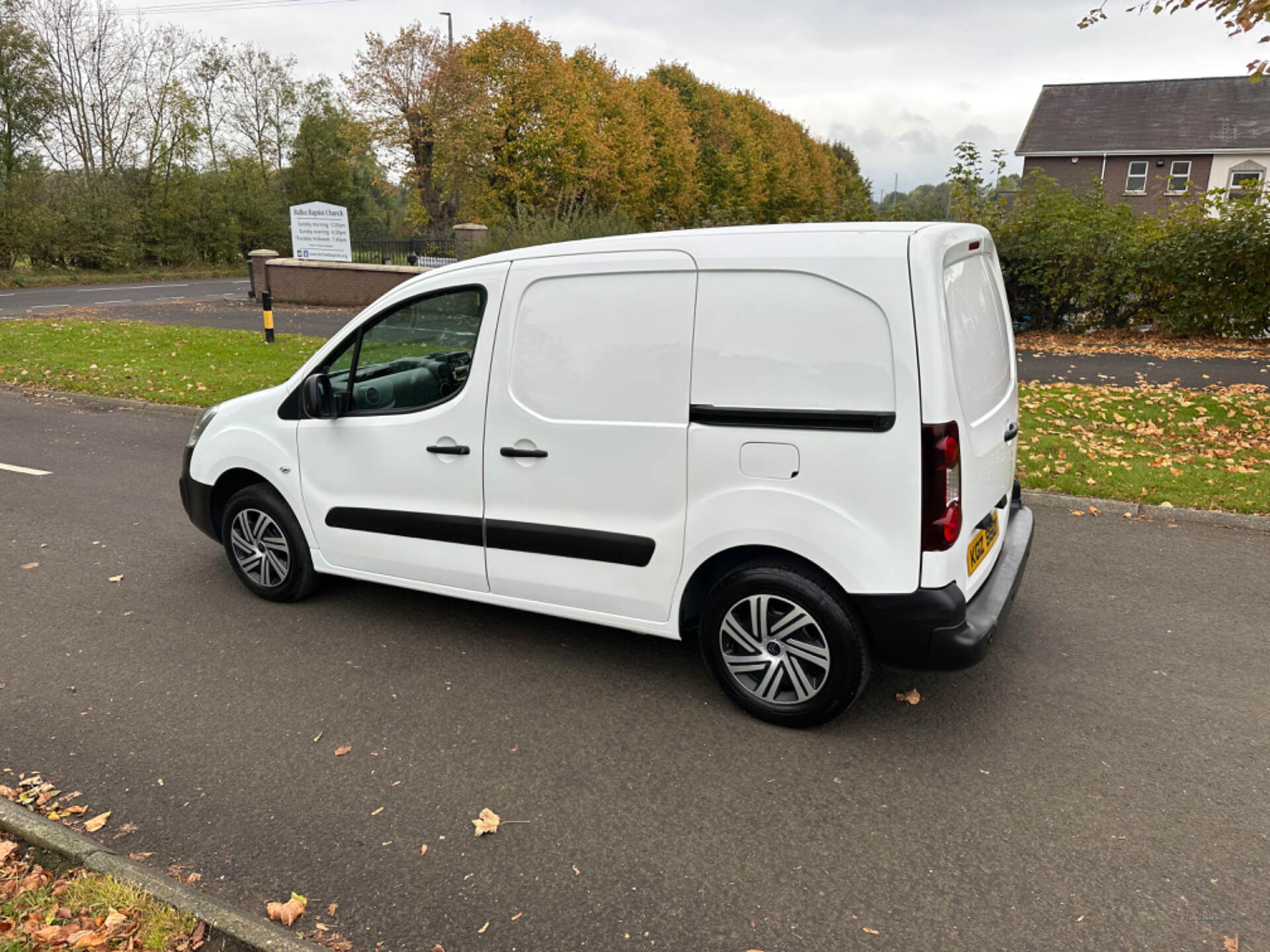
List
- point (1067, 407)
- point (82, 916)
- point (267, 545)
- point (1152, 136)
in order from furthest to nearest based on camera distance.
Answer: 1. point (1152, 136)
2. point (1067, 407)
3. point (267, 545)
4. point (82, 916)

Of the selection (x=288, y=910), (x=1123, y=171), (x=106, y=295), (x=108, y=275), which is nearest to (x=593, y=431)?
(x=288, y=910)

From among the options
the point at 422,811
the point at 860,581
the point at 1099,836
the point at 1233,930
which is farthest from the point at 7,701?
the point at 1233,930

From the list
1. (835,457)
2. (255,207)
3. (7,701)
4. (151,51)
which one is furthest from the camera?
(255,207)

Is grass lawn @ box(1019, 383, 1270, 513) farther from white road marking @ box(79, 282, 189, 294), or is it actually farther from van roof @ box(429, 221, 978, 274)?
white road marking @ box(79, 282, 189, 294)

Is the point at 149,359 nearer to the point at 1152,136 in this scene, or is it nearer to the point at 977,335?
the point at 977,335

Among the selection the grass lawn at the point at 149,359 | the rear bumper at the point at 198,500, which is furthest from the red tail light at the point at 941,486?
the grass lawn at the point at 149,359

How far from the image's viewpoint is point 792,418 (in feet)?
10.9

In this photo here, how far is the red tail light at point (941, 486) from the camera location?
3.14 m

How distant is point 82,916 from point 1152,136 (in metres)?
48.5

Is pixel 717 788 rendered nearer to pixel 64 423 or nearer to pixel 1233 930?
pixel 1233 930

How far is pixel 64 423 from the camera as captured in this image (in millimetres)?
9805

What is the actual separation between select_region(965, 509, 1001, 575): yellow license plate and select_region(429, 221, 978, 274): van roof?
47.9 inches

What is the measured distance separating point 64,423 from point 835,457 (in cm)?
959

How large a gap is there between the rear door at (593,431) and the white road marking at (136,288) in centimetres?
2965
